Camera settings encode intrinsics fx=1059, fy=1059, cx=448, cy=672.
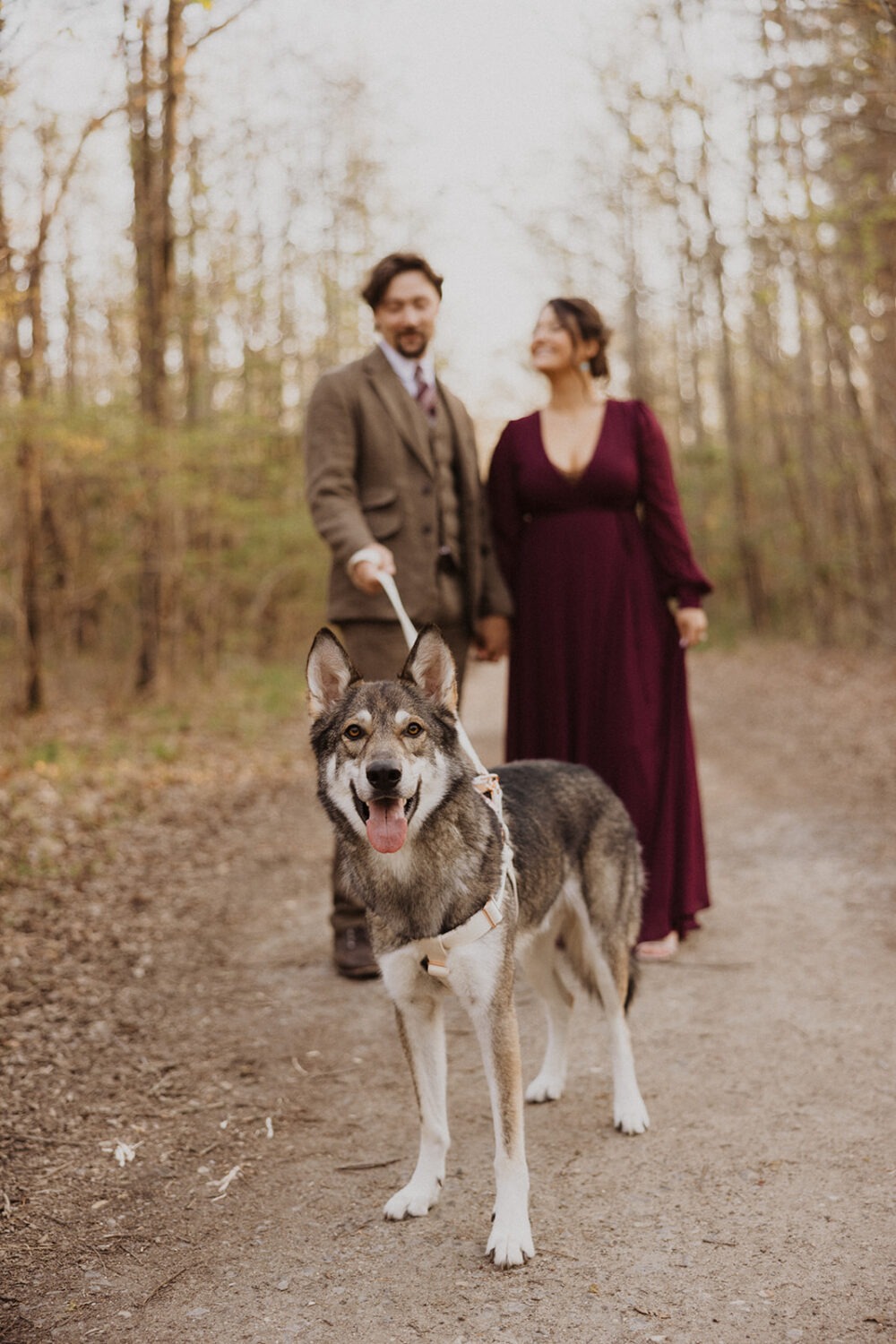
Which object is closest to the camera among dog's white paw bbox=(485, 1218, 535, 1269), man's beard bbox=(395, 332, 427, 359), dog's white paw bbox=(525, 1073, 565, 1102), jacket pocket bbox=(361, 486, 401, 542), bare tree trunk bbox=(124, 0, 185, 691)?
dog's white paw bbox=(485, 1218, 535, 1269)

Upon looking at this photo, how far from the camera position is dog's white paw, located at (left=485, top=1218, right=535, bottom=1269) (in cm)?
276

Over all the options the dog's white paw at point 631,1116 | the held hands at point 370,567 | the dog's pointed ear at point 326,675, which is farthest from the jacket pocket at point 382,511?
the dog's white paw at point 631,1116

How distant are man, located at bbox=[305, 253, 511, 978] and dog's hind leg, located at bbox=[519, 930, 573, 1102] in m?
1.23

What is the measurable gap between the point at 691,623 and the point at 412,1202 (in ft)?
9.68

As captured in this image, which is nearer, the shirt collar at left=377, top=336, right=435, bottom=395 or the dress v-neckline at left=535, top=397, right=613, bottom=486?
the shirt collar at left=377, top=336, right=435, bottom=395

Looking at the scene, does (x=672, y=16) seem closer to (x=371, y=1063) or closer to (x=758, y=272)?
(x=758, y=272)

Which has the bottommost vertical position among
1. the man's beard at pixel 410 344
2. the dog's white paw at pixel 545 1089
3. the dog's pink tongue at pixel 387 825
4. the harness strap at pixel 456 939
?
the dog's white paw at pixel 545 1089

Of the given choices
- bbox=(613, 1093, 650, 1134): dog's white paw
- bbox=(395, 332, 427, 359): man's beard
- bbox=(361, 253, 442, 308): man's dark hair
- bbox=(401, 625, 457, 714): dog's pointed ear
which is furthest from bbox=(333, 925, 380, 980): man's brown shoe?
bbox=(361, 253, 442, 308): man's dark hair

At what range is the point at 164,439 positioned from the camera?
11.0 meters

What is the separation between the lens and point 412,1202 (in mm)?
3055

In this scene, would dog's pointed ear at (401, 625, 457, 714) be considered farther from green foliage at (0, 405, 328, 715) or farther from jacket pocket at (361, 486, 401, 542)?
green foliage at (0, 405, 328, 715)

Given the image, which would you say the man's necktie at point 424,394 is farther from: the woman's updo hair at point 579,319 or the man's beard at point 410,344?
the woman's updo hair at point 579,319

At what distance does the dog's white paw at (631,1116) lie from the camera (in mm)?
3461

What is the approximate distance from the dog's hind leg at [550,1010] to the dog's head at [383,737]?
101 centimetres
